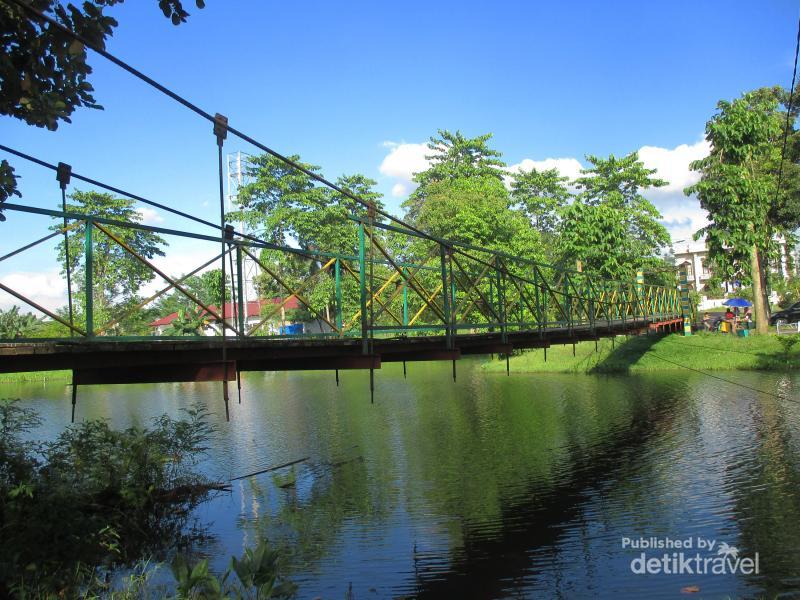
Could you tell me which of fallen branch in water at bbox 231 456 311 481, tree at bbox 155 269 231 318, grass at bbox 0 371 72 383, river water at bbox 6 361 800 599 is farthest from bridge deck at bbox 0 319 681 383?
grass at bbox 0 371 72 383

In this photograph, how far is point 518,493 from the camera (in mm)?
10859

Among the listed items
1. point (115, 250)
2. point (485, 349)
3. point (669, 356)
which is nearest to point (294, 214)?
point (115, 250)

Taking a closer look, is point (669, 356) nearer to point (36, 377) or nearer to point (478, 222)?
point (478, 222)

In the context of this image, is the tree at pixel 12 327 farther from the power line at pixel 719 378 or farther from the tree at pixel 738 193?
the tree at pixel 738 193

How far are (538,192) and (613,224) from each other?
22.4m

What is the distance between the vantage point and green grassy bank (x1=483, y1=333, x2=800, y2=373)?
26.9m

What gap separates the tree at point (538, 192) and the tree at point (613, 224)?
934cm

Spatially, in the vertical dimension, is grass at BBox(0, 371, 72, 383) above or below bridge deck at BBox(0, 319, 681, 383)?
below

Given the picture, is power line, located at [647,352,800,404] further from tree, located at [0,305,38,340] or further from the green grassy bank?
tree, located at [0,305,38,340]

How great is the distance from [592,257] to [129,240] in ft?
90.8

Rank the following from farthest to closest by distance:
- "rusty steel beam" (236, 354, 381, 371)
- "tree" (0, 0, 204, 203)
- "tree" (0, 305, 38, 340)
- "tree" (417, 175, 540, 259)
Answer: "tree" (417, 175, 540, 259), "rusty steel beam" (236, 354, 381, 371), "tree" (0, 305, 38, 340), "tree" (0, 0, 204, 203)

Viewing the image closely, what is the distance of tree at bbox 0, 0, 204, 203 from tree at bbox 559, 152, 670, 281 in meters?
30.4

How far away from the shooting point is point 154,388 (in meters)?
33.1

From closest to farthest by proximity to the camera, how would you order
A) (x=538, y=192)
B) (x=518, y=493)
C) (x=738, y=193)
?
1. (x=518, y=493)
2. (x=738, y=193)
3. (x=538, y=192)
